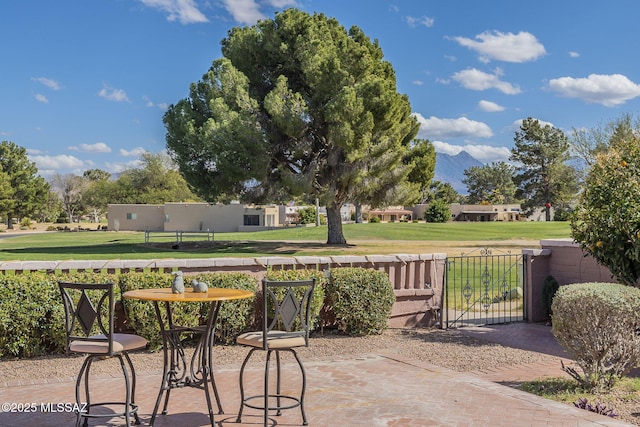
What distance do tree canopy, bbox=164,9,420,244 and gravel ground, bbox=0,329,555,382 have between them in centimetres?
→ 1766

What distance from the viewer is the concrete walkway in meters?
5.26

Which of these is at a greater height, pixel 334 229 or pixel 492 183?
pixel 492 183

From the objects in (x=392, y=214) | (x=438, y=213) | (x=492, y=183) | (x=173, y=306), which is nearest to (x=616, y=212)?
(x=173, y=306)

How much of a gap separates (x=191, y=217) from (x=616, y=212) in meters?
54.4

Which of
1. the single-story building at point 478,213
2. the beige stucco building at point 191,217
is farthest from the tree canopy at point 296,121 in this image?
the single-story building at point 478,213

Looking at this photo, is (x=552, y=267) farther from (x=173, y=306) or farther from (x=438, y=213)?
(x=438, y=213)

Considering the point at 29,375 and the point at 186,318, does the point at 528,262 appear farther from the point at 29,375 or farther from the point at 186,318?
the point at 29,375

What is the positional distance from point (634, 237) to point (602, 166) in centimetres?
113

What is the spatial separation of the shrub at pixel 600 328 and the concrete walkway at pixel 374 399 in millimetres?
653

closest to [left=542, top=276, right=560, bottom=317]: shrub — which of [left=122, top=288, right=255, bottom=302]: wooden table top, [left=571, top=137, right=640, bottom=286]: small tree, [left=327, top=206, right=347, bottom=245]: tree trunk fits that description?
[left=571, top=137, right=640, bottom=286]: small tree

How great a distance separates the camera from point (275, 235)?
143ft

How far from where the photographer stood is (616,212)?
8.07 metres

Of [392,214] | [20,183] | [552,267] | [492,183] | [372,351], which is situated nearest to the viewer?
[372,351]

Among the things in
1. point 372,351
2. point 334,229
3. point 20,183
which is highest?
point 20,183
